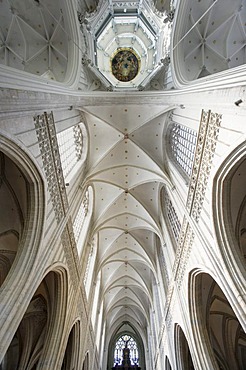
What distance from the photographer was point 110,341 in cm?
2414

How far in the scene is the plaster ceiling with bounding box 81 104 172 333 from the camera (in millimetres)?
12641

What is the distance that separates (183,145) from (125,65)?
7349 millimetres

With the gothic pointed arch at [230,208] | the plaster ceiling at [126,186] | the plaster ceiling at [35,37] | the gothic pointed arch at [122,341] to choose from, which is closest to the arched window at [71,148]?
the plaster ceiling at [126,186]

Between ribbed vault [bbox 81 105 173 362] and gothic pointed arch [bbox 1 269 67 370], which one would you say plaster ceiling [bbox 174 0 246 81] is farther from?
gothic pointed arch [bbox 1 269 67 370]

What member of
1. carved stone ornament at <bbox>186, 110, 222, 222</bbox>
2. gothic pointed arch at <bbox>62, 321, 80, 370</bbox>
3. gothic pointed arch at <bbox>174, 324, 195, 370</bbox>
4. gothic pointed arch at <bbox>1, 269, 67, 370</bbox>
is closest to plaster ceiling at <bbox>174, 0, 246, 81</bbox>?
carved stone ornament at <bbox>186, 110, 222, 222</bbox>

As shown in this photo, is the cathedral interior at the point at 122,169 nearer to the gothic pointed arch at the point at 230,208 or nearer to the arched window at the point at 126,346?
the gothic pointed arch at the point at 230,208

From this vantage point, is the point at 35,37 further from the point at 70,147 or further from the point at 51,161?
the point at 51,161

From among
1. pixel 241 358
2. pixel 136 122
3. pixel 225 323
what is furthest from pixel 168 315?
pixel 136 122

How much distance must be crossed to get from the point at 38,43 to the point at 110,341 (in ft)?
83.2

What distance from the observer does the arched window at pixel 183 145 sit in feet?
33.6

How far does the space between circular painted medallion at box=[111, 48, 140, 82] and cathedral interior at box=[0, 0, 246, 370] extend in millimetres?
83

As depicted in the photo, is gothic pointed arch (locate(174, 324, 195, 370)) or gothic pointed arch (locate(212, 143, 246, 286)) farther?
gothic pointed arch (locate(174, 324, 195, 370))

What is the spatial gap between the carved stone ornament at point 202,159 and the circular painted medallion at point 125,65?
29.3 feet

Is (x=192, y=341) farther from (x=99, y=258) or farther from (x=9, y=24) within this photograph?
(x=9, y=24)
